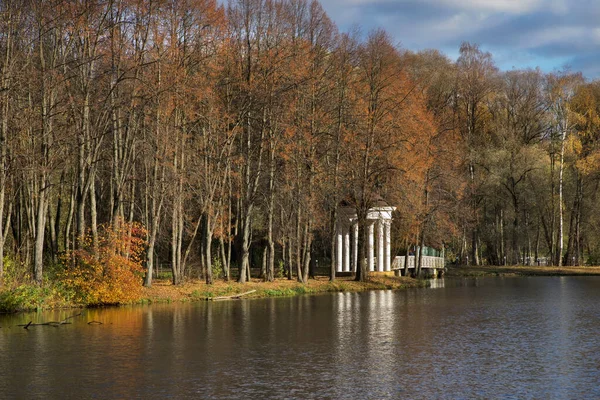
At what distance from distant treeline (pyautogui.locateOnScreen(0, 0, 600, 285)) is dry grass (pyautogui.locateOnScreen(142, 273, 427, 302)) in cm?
107

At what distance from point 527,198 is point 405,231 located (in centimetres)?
2262

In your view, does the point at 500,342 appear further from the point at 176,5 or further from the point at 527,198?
the point at 527,198

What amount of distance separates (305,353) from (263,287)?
20.8 m

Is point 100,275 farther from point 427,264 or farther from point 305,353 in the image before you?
point 427,264

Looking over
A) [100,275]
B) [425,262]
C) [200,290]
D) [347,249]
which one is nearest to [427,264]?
[425,262]

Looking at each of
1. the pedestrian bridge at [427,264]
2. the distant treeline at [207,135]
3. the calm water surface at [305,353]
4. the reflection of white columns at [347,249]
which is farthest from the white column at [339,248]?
the calm water surface at [305,353]

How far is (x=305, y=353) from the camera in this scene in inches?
853

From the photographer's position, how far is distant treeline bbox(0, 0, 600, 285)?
110 feet

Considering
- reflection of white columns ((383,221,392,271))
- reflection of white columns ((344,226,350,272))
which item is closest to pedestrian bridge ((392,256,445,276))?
reflection of white columns ((383,221,392,271))

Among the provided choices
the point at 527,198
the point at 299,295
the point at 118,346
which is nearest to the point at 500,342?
the point at 118,346

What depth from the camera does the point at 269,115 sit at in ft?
143

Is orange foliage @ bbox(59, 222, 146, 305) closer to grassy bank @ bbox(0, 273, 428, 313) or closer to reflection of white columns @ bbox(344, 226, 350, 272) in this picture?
grassy bank @ bbox(0, 273, 428, 313)

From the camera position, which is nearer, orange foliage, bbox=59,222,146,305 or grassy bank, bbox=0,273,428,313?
grassy bank, bbox=0,273,428,313

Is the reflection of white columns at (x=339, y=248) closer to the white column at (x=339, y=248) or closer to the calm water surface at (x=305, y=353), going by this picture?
the white column at (x=339, y=248)
